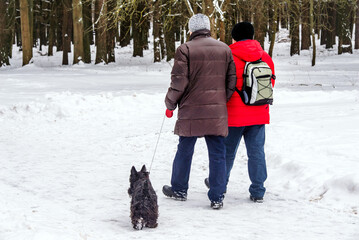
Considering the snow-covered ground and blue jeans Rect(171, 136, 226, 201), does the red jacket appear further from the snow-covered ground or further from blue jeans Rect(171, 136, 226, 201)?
the snow-covered ground

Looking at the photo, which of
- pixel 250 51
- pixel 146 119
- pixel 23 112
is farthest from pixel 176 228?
Result: pixel 23 112

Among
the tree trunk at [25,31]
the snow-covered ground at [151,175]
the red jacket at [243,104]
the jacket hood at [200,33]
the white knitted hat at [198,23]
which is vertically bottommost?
the snow-covered ground at [151,175]

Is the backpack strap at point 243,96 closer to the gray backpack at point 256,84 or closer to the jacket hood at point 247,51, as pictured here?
the gray backpack at point 256,84

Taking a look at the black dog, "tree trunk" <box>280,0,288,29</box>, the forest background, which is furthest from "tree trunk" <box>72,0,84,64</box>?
the black dog

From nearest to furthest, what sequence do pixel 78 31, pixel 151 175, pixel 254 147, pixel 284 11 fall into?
pixel 254 147, pixel 151 175, pixel 78 31, pixel 284 11

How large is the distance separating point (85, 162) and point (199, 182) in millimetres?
2057

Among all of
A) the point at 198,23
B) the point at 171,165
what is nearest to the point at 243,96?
the point at 198,23

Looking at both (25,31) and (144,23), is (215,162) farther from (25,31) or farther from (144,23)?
(144,23)

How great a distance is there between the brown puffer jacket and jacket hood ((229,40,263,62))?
242mm

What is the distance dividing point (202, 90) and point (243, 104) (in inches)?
20.2

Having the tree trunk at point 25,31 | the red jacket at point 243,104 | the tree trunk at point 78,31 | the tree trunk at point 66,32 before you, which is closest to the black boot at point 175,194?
the red jacket at point 243,104

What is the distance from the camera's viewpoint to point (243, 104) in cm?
509

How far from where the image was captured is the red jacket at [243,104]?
16.6 feet

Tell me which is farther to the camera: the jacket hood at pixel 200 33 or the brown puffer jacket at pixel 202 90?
the jacket hood at pixel 200 33
